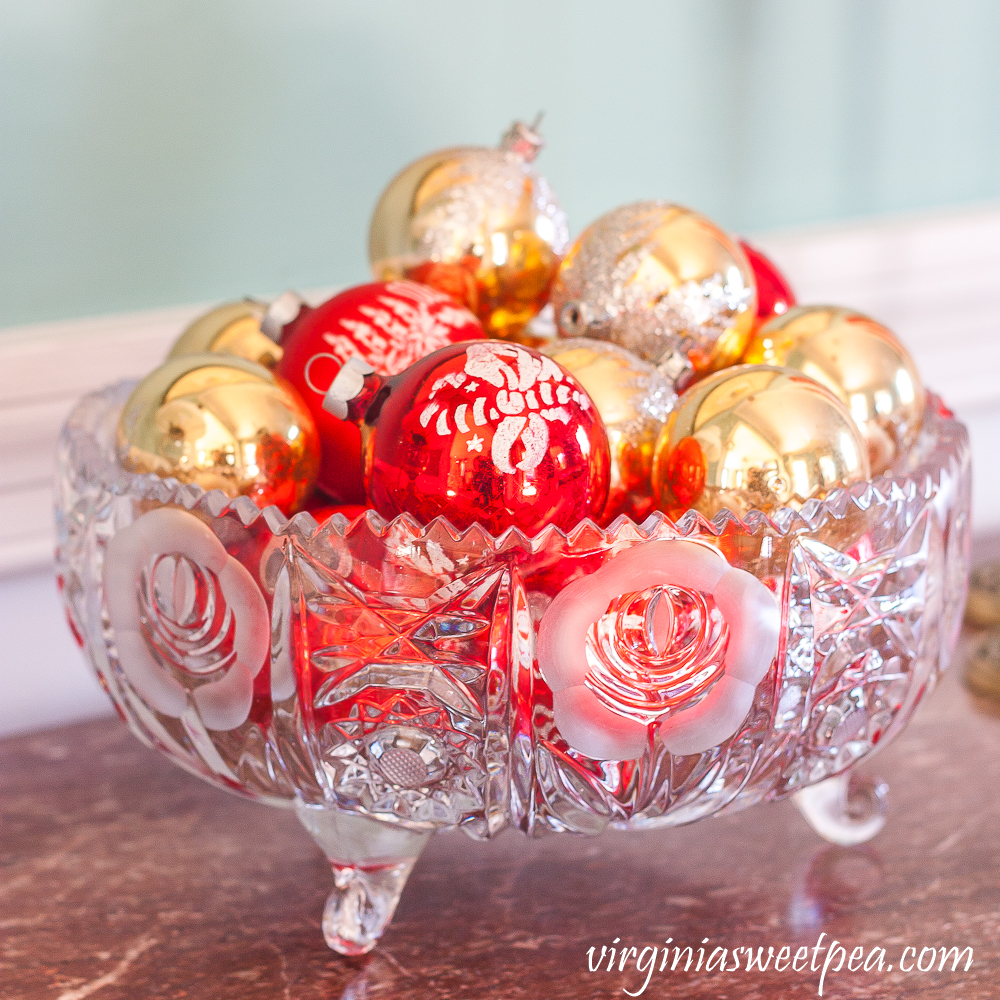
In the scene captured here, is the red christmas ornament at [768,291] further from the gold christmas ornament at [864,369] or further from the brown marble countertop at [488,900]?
the brown marble countertop at [488,900]

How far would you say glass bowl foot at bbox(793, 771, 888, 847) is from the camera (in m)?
0.62

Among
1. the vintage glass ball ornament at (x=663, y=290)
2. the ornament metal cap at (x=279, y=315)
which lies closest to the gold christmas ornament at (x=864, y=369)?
the vintage glass ball ornament at (x=663, y=290)

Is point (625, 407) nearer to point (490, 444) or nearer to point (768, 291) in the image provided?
point (490, 444)

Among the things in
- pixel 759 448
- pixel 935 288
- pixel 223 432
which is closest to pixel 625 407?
pixel 759 448

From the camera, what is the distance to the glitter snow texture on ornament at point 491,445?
0.45 m

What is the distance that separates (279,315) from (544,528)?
23 centimetres

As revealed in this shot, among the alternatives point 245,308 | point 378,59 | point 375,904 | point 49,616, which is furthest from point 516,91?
point 375,904

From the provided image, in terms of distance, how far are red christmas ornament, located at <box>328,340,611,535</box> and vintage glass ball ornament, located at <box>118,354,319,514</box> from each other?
6 centimetres

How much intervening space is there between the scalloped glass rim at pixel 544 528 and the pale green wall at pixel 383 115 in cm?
30

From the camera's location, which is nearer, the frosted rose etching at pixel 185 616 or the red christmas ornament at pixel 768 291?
the frosted rose etching at pixel 185 616

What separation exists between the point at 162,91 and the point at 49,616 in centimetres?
35

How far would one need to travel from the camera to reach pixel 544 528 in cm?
45

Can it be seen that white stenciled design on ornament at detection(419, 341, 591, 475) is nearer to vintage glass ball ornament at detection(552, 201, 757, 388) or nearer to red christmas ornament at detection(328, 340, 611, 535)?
red christmas ornament at detection(328, 340, 611, 535)

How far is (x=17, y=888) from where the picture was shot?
1.96ft
